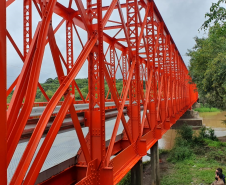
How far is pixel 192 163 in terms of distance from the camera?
18422 mm

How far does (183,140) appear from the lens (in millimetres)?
25859

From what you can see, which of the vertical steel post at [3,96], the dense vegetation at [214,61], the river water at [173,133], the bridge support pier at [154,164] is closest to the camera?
the vertical steel post at [3,96]

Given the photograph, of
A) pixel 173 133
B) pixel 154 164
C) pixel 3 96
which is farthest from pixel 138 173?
pixel 173 133

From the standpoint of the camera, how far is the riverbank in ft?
49.5

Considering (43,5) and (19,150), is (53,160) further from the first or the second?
(43,5)

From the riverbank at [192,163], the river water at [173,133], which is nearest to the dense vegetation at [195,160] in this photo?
the riverbank at [192,163]

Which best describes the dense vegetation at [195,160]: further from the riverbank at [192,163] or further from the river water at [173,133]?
the river water at [173,133]

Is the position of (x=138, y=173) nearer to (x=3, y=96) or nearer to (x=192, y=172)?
(x=192, y=172)

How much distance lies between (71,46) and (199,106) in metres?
68.2

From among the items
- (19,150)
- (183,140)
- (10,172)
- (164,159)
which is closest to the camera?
(10,172)

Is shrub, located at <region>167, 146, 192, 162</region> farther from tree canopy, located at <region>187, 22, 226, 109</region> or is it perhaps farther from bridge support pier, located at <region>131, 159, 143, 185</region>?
bridge support pier, located at <region>131, 159, 143, 185</region>

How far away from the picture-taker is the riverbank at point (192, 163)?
15078 millimetres

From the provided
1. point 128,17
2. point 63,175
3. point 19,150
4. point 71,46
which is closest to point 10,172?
point 19,150

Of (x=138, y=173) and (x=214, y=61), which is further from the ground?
(x=214, y=61)
